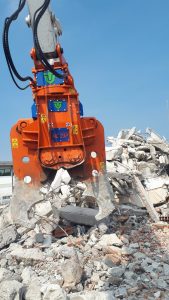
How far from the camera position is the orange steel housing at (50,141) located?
5113 millimetres

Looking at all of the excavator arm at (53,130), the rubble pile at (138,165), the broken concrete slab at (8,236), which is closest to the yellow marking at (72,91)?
the excavator arm at (53,130)

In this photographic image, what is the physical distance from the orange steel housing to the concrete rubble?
231 millimetres

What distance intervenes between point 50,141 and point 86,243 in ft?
9.21

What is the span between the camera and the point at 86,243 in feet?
23.3

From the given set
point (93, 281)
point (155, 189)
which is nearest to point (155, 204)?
point (155, 189)

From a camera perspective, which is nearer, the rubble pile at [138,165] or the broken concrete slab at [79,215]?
the broken concrete slab at [79,215]

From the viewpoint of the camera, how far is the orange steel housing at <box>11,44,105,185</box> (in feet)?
16.8

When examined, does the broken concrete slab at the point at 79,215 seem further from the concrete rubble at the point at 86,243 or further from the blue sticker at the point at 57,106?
the blue sticker at the point at 57,106

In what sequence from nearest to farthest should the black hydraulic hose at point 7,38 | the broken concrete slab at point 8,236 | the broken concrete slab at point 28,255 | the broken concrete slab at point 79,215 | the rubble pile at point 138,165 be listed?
the black hydraulic hose at point 7,38, the broken concrete slab at point 28,255, the broken concrete slab at point 8,236, the broken concrete slab at point 79,215, the rubble pile at point 138,165

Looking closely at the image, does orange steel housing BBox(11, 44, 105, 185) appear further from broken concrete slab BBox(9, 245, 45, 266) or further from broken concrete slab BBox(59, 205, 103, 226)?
broken concrete slab BBox(59, 205, 103, 226)

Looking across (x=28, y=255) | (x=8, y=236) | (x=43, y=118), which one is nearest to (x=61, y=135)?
(x=43, y=118)

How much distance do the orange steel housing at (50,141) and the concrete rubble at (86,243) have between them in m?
0.23

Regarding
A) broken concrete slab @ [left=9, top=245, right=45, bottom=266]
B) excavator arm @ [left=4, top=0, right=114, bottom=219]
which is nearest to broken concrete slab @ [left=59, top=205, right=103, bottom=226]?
broken concrete slab @ [left=9, top=245, right=45, bottom=266]

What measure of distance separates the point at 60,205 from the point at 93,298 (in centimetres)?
344
